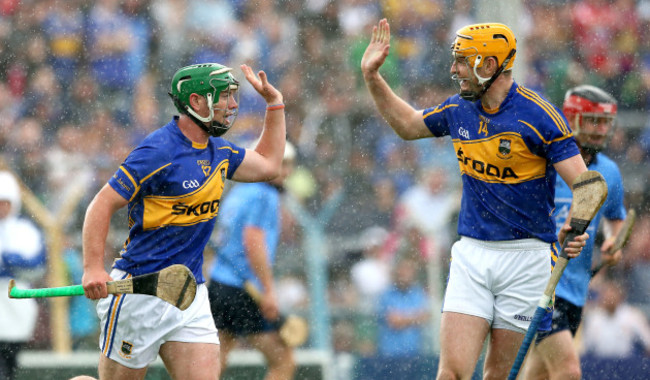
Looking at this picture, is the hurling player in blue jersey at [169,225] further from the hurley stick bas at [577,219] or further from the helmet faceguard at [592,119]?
the helmet faceguard at [592,119]

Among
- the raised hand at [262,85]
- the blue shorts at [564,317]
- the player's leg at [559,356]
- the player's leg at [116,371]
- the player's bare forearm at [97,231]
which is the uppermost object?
the raised hand at [262,85]

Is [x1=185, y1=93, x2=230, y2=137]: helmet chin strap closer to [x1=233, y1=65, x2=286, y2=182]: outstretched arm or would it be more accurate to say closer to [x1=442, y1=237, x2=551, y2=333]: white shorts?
[x1=233, y1=65, x2=286, y2=182]: outstretched arm

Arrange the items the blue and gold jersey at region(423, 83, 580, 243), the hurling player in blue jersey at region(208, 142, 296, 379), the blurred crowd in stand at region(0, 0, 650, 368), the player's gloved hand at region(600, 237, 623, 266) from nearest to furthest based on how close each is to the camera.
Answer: the blue and gold jersey at region(423, 83, 580, 243) → the player's gloved hand at region(600, 237, 623, 266) → the hurling player in blue jersey at region(208, 142, 296, 379) → the blurred crowd in stand at region(0, 0, 650, 368)

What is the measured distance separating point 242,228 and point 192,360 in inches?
91.7

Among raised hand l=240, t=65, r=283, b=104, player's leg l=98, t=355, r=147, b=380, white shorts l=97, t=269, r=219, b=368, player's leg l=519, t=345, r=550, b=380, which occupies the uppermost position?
raised hand l=240, t=65, r=283, b=104

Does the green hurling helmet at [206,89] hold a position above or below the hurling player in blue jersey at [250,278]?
above

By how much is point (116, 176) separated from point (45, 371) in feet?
13.2

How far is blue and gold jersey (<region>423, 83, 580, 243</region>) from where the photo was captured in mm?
5441

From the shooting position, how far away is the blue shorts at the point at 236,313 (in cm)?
745

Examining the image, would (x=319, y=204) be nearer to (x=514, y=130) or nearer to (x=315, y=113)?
(x=315, y=113)

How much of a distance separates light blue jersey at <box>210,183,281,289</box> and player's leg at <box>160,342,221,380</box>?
2132 mm

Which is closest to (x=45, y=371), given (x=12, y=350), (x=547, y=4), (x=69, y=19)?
(x=12, y=350)

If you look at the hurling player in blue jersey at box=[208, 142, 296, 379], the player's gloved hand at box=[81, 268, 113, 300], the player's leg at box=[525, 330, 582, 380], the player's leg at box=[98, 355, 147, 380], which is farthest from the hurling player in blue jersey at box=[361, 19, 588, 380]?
the hurling player in blue jersey at box=[208, 142, 296, 379]

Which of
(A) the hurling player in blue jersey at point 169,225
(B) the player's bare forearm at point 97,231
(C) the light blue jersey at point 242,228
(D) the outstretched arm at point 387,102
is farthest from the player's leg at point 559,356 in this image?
(B) the player's bare forearm at point 97,231
